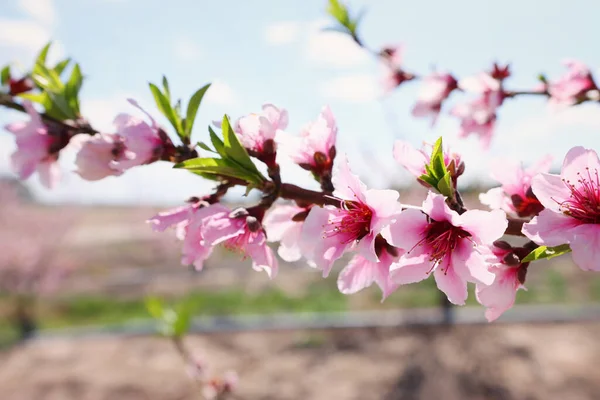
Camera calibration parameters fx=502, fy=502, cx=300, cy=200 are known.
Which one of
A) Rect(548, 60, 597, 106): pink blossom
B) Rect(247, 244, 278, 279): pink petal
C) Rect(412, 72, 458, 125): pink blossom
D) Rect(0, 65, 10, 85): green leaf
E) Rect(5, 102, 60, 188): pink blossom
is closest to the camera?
Rect(247, 244, 278, 279): pink petal

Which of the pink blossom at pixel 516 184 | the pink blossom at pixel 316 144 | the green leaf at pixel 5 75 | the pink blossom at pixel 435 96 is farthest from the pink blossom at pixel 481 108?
the green leaf at pixel 5 75

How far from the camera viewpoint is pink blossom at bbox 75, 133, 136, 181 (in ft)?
2.87

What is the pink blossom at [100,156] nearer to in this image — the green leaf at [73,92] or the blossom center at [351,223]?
the green leaf at [73,92]

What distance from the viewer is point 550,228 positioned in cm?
62

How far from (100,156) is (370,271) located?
0.51 metres

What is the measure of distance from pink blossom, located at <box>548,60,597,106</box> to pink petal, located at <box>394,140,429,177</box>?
0.93 metres

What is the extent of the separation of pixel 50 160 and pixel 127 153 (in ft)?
0.95

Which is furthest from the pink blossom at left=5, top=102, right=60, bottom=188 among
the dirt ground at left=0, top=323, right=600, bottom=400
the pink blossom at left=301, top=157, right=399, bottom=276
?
the dirt ground at left=0, top=323, right=600, bottom=400

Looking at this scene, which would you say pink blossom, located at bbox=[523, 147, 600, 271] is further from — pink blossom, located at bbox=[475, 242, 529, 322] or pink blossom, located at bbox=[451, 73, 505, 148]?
pink blossom, located at bbox=[451, 73, 505, 148]

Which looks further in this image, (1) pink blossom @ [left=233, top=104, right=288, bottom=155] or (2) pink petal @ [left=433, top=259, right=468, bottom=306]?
(1) pink blossom @ [left=233, top=104, right=288, bottom=155]

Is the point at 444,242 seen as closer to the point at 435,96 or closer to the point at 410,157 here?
the point at 410,157

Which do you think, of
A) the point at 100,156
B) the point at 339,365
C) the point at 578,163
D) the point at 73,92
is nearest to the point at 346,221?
the point at 578,163

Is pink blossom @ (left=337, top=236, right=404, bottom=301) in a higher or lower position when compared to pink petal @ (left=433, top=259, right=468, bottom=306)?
lower

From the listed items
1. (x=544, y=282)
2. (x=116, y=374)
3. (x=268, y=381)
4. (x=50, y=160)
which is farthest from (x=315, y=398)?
(x=544, y=282)
